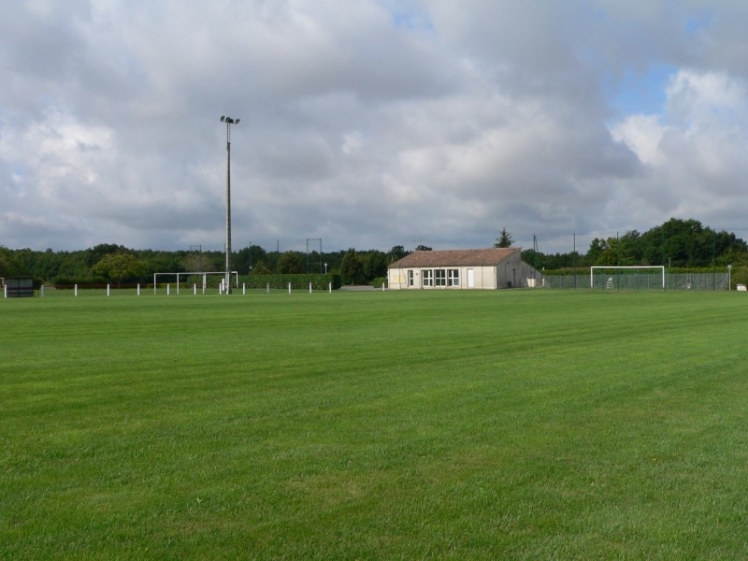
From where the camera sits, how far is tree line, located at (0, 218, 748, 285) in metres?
95.4

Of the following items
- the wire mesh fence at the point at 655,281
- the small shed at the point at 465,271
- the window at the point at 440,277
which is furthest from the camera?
the window at the point at 440,277

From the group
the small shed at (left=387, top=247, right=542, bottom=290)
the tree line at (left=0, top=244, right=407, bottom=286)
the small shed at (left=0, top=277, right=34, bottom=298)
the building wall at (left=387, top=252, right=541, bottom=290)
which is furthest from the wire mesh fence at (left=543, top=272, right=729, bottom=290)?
the small shed at (left=0, top=277, right=34, bottom=298)

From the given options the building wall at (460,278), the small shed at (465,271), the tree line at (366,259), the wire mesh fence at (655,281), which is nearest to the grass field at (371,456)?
the wire mesh fence at (655,281)

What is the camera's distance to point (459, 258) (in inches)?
3467

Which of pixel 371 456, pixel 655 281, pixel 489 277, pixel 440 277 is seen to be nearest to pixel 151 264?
pixel 440 277

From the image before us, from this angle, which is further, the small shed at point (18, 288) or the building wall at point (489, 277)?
the building wall at point (489, 277)

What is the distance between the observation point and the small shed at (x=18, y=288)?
2140 inches

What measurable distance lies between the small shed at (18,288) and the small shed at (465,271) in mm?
43505

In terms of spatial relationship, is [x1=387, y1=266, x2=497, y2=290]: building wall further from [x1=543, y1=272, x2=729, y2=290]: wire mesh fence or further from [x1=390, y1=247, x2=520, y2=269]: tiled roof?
[x1=543, y1=272, x2=729, y2=290]: wire mesh fence

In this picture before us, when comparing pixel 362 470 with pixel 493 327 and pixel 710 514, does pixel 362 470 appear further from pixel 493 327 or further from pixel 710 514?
pixel 493 327

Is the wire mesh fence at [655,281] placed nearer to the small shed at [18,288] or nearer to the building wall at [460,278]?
the building wall at [460,278]

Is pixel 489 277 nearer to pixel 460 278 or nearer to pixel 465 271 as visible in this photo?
pixel 465 271

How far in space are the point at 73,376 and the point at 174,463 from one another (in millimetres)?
5675

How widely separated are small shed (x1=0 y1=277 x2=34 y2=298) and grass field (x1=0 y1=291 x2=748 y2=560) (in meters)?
43.8
